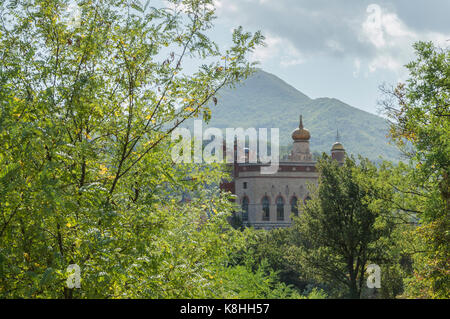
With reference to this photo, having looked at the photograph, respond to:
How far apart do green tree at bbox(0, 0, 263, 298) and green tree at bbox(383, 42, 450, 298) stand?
7.27 m

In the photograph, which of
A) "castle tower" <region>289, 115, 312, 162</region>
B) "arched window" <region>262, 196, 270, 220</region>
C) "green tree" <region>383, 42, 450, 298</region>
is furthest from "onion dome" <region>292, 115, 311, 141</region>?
"green tree" <region>383, 42, 450, 298</region>

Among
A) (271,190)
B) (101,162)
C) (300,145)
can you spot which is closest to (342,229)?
(101,162)

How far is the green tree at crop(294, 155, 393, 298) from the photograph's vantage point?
21281mm

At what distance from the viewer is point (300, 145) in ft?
170

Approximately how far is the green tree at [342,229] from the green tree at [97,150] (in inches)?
586

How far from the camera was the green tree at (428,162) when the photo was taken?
1189cm

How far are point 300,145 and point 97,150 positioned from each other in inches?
1825

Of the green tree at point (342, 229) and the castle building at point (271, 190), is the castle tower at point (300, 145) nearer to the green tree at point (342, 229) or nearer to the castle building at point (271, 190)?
the castle building at point (271, 190)

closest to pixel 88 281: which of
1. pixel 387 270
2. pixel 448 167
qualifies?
pixel 448 167

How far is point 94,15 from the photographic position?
6.64 metres

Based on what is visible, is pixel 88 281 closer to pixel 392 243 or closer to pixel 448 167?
pixel 448 167

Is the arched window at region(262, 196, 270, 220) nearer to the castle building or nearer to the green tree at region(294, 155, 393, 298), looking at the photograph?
the castle building

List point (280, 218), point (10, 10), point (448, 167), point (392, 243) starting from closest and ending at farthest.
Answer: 1. point (10, 10)
2. point (448, 167)
3. point (392, 243)
4. point (280, 218)
